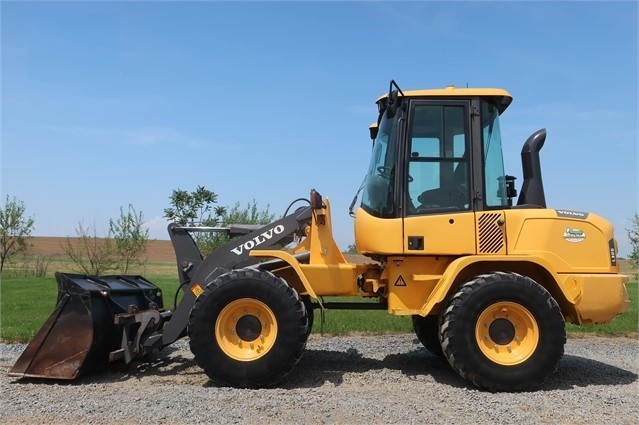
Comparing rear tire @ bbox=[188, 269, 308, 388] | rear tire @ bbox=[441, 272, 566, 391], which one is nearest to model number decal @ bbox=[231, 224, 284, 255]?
rear tire @ bbox=[188, 269, 308, 388]

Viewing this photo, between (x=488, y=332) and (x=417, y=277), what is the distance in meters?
0.95

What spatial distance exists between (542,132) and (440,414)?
382 cm

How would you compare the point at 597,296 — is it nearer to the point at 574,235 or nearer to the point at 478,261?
the point at 574,235

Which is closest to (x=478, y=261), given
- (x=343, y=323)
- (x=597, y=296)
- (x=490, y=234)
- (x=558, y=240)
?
(x=490, y=234)

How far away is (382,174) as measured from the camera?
6.44 metres

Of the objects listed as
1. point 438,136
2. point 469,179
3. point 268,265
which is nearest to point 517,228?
point 469,179

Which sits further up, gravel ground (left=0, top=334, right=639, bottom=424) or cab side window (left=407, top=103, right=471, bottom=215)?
cab side window (left=407, top=103, right=471, bottom=215)

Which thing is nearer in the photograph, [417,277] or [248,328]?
[248,328]

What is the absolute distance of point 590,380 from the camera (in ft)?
20.8

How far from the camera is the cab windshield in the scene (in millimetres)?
6223

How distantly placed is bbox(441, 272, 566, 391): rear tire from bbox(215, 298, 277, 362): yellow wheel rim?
74.1 inches

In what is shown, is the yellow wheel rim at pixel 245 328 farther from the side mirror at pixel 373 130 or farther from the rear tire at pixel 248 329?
the side mirror at pixel 373 130

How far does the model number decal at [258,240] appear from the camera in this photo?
6.55 m

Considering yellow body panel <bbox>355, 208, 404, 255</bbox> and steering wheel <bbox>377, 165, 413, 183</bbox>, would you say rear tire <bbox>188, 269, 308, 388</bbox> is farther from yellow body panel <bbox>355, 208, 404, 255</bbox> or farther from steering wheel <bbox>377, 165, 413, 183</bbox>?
steering wheel <bbox>377, 165, 413, 183</bbox>
